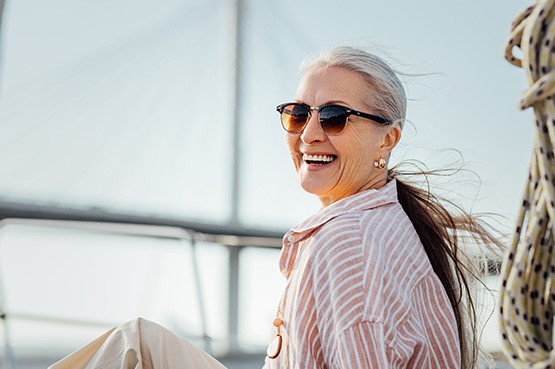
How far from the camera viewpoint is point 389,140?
6.34 feet

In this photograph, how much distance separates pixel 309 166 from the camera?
6.25 ft

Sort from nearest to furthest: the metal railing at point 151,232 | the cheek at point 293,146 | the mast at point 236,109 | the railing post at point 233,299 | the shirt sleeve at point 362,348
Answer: the shirt sleeve at point 362,348, the cheek at point 293,146, the metal railing at point 151,232, the railing post at point 233,299, the mast at point 236,109

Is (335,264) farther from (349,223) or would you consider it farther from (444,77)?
(444,77)

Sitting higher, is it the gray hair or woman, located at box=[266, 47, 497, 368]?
the gray hair

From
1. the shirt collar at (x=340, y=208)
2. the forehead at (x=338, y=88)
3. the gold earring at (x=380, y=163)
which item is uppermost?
the forehead at (x=338, y=88)

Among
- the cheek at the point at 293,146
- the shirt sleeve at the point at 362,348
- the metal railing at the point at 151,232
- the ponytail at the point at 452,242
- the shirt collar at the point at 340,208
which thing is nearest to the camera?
the shirt sleeve at the point at 362,348

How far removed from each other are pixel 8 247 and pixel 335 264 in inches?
128

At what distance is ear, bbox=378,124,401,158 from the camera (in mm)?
1918

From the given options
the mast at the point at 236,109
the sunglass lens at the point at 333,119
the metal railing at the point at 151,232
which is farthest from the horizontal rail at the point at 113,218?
the sunglass lens at the point at 333,119

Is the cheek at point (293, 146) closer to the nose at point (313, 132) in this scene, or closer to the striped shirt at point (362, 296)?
the nose at point (313, 132)

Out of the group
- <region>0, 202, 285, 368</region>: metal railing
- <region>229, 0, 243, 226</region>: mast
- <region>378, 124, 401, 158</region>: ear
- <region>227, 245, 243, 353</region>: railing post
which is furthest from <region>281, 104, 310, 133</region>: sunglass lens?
<region>229, 0, 243, 226</region>: mast

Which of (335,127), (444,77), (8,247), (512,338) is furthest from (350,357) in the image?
(8,247)

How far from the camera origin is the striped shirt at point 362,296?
1538 millimetres

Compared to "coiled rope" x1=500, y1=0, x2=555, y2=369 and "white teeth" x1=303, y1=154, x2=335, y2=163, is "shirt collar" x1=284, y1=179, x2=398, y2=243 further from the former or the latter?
"coiled rope" x1=500, y1=0, x2=555, y2=369
